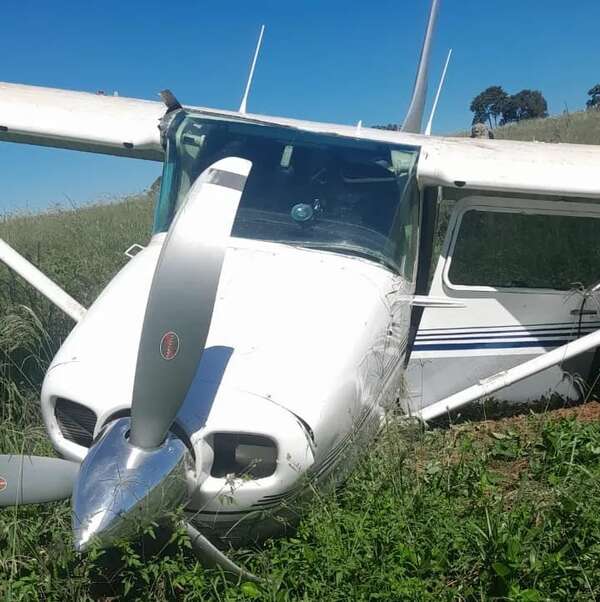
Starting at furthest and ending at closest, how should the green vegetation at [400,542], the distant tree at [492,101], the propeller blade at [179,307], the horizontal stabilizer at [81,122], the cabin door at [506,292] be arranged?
the distant tree at [492,101] → the horizontal stabilizer at [81,122] → the cabin door at [506,292] → the green vegetation at [400,542] → the propeller blade at [179,307]

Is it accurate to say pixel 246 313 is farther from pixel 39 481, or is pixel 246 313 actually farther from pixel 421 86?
pixel 421 86

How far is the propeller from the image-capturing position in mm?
2570

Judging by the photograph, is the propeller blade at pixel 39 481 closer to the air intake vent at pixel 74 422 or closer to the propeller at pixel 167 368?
the air intake vent at pixel 74 422

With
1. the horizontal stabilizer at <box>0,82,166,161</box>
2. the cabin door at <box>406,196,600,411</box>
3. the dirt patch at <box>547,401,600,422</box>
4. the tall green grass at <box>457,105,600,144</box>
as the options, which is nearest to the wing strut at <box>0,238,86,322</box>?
the horizontal stabilizer at <box>0,82,166,161</box>

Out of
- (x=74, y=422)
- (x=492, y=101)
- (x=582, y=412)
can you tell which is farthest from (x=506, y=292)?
(x=492, y=101)

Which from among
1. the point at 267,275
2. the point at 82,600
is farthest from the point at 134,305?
the point at 82,600

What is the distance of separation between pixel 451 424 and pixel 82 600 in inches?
111

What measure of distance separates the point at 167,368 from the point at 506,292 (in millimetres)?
3248

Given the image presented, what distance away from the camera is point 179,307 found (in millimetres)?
2768

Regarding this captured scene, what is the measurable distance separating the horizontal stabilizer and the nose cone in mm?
3097

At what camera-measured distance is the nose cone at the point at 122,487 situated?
2482mm

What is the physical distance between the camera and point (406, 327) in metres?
4.79

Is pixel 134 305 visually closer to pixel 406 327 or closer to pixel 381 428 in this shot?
pixel 381 428

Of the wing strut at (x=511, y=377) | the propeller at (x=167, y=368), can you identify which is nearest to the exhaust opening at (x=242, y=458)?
the propeller at (x=167, y=368)
